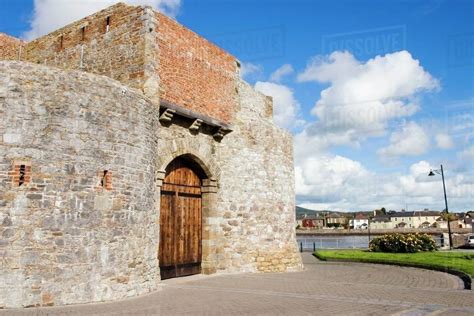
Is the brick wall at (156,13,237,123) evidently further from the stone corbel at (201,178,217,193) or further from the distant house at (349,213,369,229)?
the distant house at (349,213,369,229)

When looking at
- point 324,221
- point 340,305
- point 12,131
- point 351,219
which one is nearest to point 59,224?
point 12,131

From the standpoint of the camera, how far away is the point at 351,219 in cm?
14462

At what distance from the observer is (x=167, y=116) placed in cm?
1241

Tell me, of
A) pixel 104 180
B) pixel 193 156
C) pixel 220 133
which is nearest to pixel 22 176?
pixel 104 180

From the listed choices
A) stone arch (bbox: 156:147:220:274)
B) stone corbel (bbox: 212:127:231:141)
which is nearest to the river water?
stone arch (bbox: 156:147:220:274)

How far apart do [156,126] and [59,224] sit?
151 inches

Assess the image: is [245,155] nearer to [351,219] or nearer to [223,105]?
[223,105]

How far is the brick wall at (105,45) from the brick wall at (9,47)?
1732 millimetres

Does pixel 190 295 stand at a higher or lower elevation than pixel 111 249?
lower

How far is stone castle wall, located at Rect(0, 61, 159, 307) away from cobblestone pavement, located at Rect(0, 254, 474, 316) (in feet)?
1.94

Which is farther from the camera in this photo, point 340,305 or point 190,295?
point 190,295

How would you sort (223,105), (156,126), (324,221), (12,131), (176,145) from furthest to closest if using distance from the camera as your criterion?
(324,221), (223,105), (176,145), (156,126), (12,131)

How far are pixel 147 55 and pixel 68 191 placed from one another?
15.4 ft

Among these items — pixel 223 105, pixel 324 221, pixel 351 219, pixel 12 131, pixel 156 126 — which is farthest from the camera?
pixel 351 219
